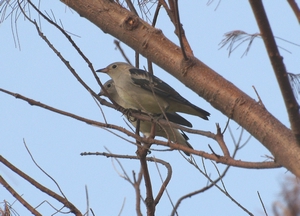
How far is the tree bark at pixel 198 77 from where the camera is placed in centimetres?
227

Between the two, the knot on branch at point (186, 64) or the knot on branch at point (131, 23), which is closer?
the knot on branch at point (186, 64)

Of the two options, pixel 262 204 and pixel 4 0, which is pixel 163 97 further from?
pixel 262 204

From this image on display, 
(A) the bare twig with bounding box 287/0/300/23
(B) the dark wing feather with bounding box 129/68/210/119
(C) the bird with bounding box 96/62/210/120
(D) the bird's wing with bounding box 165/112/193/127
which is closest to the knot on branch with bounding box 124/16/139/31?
(A) the bare twig with bounding box 287/0/300/23

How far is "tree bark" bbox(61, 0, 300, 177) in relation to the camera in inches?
89.5

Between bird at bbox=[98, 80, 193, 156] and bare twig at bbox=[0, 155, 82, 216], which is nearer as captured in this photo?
bare twig at bbox=[0, 155, 82, 216]

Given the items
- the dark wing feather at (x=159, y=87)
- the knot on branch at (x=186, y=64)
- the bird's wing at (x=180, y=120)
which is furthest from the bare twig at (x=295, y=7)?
the bird's wing at (x=180, y=120)

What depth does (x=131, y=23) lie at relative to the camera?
119 inches

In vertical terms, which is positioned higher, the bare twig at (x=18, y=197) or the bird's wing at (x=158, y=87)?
the bird's wing at (x=158, y=87)

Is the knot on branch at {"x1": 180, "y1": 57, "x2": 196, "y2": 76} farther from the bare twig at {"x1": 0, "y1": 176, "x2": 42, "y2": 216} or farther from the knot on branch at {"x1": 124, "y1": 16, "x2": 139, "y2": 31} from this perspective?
the bare twig at {"x1": 0, "y1": 176, "x2": 42, "y2": 216}

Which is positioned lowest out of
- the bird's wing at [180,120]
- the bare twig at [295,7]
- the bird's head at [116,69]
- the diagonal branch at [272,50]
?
the diagonal branch at [272,50]

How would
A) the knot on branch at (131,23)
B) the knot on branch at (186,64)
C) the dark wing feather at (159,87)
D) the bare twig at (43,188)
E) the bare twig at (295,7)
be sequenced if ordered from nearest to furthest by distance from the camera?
the bare twig at (295,7) < the knot on branch at (186,64) < the bare twig at (43,188) < the knot on branch at (131,23) < the dark wing feather at (159,87)

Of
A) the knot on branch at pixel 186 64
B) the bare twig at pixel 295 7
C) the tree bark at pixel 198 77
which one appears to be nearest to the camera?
the bare twig at pixel 295 7

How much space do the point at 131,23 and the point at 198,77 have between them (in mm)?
631

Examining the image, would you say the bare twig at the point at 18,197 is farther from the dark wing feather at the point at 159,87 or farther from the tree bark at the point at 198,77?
the dark wing feather at the point at 159,87
